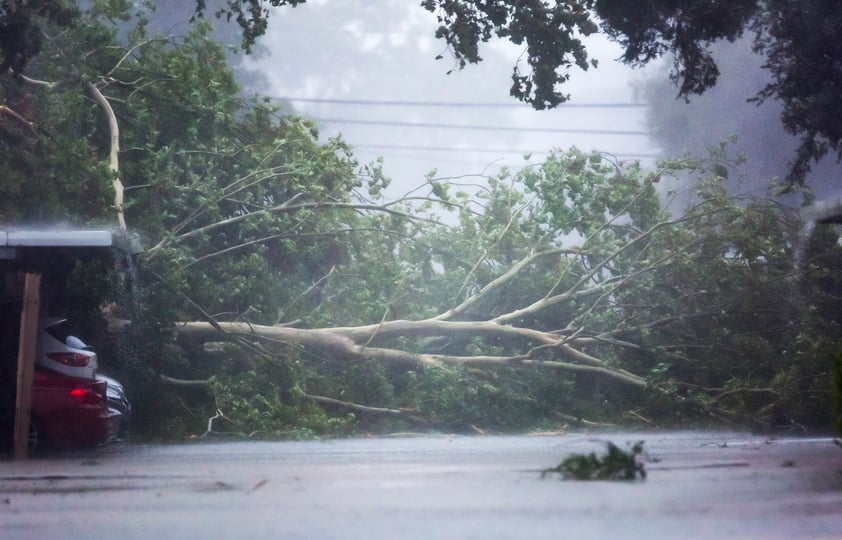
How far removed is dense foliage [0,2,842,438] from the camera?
1416 centimetres

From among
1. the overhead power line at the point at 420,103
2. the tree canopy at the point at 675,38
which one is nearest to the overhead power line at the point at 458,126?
the overhead power line at the point at 420,103

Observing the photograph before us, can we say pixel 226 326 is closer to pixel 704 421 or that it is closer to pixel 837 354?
pixel 704 421

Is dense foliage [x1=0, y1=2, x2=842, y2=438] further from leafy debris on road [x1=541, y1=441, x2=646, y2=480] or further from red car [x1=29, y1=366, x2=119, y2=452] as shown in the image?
leafy debris on road [x1=541, y1=441, x2=646, y2=480]

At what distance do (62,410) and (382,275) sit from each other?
674 centimetres

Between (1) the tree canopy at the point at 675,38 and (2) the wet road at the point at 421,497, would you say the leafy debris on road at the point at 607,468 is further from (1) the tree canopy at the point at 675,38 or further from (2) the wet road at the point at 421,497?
(1) the tree canopy at the point at 675,38

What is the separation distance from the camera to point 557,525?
4480mm

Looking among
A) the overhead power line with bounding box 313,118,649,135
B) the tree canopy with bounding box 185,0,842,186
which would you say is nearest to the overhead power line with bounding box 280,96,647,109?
the overhead power line with bounding box 313,118,649,135

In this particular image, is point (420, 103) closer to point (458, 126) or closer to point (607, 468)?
point (458, 126)

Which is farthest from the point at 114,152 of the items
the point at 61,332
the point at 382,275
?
the point at 61,332

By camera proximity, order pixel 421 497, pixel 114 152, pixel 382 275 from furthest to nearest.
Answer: pixel 382 275 → pixel 114 152 → pixel 421 497

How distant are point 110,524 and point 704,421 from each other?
11528 millimetres

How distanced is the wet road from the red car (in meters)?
0.89

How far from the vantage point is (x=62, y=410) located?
1037 centimetres

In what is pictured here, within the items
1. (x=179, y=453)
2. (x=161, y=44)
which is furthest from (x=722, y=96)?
(x=179, y=453)
